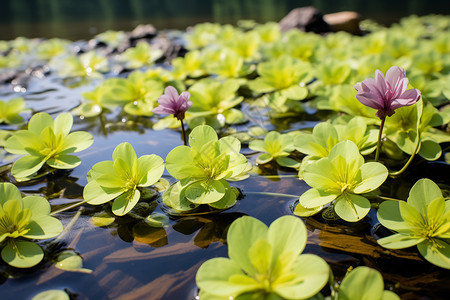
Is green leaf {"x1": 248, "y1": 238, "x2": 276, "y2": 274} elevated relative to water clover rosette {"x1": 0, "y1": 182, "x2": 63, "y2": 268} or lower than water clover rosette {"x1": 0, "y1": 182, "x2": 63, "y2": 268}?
elevated

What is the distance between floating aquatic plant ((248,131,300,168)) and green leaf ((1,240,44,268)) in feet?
3.05

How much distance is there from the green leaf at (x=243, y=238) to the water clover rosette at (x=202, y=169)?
326 mm

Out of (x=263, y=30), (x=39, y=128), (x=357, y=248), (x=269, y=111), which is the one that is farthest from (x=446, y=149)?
(x=263, y=30)

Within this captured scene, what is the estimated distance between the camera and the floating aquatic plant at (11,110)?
216 centimetres

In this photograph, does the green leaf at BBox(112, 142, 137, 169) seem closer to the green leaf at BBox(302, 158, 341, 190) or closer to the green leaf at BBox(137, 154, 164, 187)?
the green leaf at BBox(137, 154, 164, 187)

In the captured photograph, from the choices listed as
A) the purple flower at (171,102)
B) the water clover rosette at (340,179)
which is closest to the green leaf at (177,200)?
the purple flower at (171,102)

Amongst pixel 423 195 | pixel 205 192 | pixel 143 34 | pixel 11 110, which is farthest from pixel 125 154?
pixel 143 34

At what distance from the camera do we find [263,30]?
13.1 ft

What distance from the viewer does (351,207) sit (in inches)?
45.8

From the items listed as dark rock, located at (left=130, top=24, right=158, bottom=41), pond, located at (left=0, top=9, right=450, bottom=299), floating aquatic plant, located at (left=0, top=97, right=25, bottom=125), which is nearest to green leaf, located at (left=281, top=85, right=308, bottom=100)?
pond, located at (left=0, top=9, right=450, bottom=299)

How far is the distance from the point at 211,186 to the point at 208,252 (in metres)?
0.25

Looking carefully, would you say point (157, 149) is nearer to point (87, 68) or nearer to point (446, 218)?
point (446, 218)

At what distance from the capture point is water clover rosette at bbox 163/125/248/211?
4.20 feet

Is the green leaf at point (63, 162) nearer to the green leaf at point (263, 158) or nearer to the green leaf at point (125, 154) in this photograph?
the green leaf at point (125, 154)
